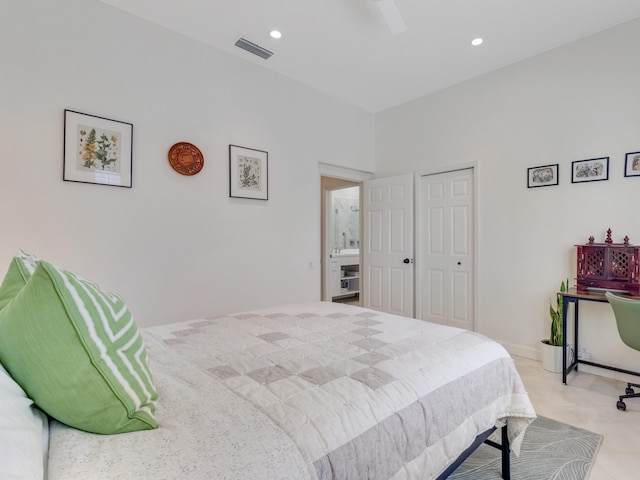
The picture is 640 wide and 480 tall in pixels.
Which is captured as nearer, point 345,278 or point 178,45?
point 178,45

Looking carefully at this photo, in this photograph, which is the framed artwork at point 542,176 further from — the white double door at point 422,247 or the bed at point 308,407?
the bed at point 308,407

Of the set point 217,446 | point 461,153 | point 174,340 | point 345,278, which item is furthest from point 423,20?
point 345,278

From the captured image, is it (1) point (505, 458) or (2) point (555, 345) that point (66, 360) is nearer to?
(1) point (505, 458)

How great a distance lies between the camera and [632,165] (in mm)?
2674

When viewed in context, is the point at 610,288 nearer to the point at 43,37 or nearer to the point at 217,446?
the point at 217,446

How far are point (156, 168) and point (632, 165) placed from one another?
4.00 meters

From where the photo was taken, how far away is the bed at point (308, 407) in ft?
2.30

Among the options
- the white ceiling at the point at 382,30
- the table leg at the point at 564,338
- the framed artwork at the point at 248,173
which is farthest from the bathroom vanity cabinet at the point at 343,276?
the table leg at the point at 564,338

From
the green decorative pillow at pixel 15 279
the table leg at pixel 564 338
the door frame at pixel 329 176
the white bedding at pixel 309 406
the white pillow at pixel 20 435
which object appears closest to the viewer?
the white pillow at pixel 20 435

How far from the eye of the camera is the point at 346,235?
23.3 feet

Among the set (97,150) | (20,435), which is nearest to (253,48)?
(97,150)

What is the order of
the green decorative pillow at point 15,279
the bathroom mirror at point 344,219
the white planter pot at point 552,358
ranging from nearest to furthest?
the green decorative pillow at point 15,279 < the white planter pot at point 552,358 < the bathroom mirror at point 344,219

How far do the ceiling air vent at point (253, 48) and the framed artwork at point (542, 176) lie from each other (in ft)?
9.46

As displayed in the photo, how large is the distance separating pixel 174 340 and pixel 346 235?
18.8ft
